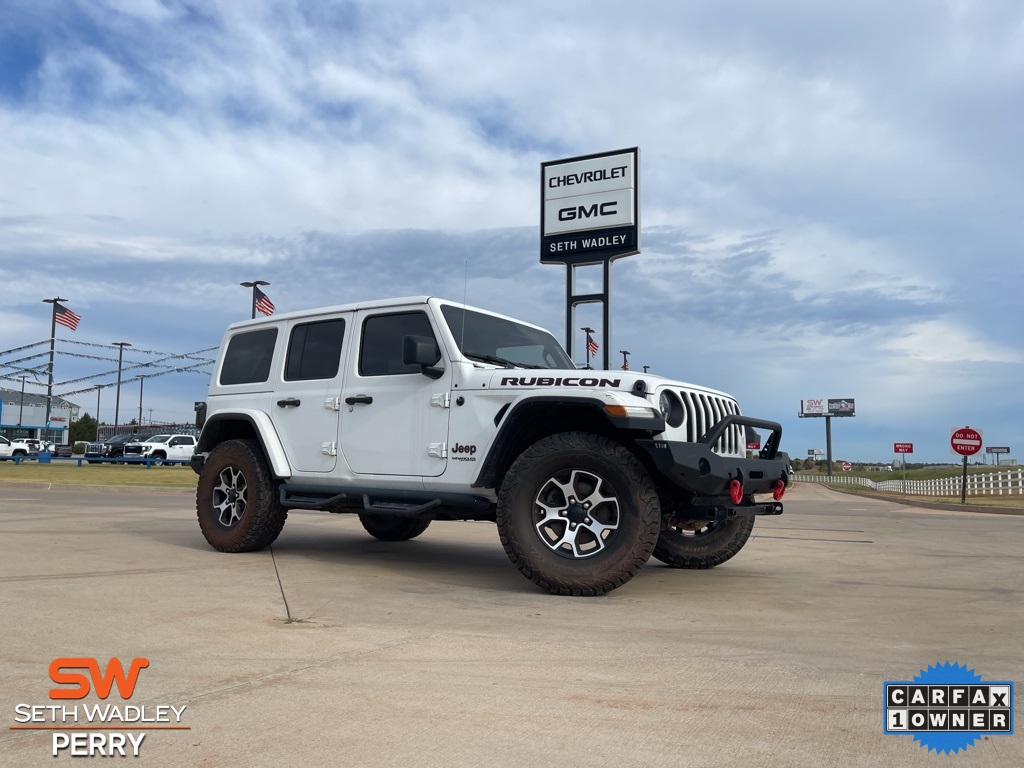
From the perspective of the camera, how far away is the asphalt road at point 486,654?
2.65 metres

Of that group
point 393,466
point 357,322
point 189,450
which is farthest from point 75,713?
point 189,450

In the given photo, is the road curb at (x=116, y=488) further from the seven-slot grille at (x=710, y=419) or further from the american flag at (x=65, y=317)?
the american flag at (x=65, y=317)

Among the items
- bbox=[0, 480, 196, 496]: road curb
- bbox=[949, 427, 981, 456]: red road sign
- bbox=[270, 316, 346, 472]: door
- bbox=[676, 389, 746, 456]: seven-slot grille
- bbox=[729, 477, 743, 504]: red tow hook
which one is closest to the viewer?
bbox=[729, 477, 743, 504]: red tow hook

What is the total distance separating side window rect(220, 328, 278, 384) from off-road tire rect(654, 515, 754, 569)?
12.8ft

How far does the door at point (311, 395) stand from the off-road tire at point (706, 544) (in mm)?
2937

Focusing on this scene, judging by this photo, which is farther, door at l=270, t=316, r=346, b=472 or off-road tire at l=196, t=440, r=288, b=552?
off-road tire at l=196, t=440, r=288, b=552

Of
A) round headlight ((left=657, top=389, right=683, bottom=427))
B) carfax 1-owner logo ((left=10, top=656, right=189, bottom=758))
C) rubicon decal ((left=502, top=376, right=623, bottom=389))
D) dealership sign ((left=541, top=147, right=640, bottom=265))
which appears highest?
dealership sign ((left=541, top=147, right=640, bottom=265))

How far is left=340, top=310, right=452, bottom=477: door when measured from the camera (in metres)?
6.14

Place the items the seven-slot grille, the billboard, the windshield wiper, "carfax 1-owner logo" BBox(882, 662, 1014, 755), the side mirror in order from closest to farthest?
"carfax 1-owner logo" BBox(882, 662, 1014, 755), the seven-slot grille, the side mirror, the windshield wiper, the billboard

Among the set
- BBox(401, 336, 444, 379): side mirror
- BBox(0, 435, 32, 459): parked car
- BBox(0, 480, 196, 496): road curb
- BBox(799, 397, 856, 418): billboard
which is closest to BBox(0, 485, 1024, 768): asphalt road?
BBox(401, 336, 444, 379): side mirror

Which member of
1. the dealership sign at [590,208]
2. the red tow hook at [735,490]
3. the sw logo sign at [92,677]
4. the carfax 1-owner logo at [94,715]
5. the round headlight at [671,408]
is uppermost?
the dealership sign at [590,208]

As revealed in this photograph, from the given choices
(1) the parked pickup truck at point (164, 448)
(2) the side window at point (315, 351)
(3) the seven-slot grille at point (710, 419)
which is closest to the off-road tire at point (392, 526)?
(2) the side window at point (315, 351)

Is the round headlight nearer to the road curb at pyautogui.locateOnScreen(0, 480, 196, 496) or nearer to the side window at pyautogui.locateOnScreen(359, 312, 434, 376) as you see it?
the side window at pyautogui.locateOnScreen(359, 312, 434, 376)

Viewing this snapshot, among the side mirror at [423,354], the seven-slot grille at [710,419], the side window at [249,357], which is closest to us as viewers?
the seven-slot grille at [710,419]
